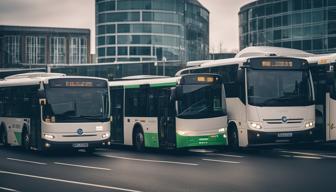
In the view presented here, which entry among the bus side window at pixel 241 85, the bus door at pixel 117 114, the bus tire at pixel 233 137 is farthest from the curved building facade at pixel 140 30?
the bus side window at pixel 241 85

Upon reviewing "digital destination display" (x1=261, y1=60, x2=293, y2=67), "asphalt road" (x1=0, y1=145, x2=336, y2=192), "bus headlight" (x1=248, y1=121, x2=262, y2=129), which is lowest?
"asphalt road" (x1=0, y1=145, x2=336, y2=192)

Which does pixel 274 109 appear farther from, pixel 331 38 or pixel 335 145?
pixel 331 38

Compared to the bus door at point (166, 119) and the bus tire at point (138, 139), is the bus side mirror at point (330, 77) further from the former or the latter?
the bus tire at point (138, 139)

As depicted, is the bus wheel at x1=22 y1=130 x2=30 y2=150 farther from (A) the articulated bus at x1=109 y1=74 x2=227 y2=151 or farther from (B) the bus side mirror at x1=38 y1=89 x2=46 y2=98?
(A) the articulated bus at x1=109 y1=74 x2=227 y2=151

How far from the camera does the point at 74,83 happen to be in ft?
79.5

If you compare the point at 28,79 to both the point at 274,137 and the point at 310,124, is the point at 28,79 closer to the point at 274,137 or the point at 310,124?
the point at 274,137

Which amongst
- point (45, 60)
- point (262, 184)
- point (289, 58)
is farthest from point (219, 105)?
point (45, 60)

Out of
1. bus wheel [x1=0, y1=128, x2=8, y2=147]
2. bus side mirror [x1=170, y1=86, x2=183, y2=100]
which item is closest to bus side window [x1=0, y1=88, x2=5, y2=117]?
bus wheel [x1=0, y1=128, x2=8, y2=147]

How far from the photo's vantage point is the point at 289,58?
23.1m

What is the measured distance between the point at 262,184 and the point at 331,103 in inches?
393

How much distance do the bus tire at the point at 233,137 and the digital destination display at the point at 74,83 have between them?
4.89 meters

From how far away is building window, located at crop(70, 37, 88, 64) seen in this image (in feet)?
540

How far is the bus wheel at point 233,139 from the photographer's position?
78.4 feet

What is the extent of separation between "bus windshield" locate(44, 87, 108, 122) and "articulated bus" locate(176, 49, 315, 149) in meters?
5.01
